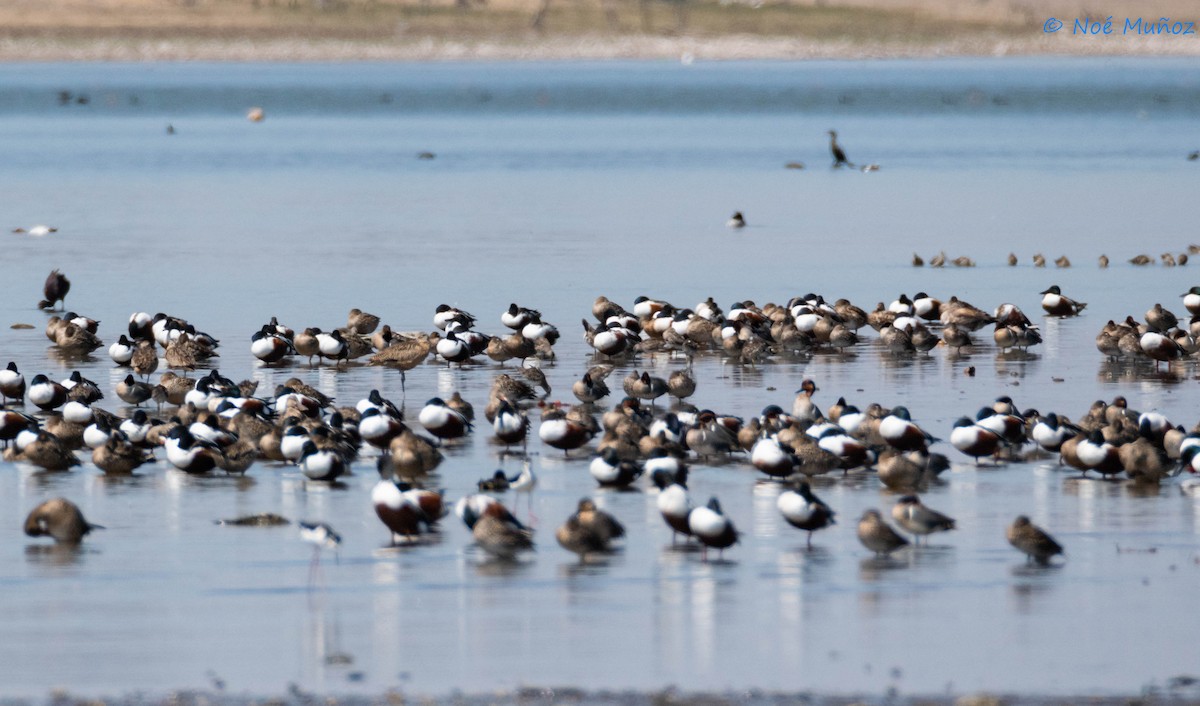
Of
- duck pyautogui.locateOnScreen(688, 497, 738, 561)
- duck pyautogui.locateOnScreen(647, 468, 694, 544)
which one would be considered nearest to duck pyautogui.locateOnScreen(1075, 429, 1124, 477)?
duck pyautogui.locateOnScreen(647, 468, 694, 544)

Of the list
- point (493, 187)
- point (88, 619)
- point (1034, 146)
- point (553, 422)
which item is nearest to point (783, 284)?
point (553, 422)

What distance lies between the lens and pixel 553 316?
26641 mm

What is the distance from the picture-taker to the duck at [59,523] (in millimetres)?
13547

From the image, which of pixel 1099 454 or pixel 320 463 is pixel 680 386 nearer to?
pixel 320 463

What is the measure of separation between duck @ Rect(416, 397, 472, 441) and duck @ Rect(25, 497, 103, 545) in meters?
4.19

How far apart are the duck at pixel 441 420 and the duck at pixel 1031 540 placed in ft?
20.1

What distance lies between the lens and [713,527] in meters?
12.8

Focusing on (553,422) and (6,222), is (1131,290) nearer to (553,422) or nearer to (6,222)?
(553,422)

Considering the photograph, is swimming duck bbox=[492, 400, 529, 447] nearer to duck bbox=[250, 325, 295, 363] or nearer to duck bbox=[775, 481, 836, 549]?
duck bbox=[775, 481, 836, 549]

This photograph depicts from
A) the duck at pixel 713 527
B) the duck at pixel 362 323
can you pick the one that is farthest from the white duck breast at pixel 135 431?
the duck at pixel 362 323

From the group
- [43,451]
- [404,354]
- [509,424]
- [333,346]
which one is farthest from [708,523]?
[333,346]

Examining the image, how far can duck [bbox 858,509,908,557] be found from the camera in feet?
42.6

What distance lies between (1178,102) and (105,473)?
11834 centimetres

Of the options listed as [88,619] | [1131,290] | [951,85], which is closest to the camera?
[88,619]
